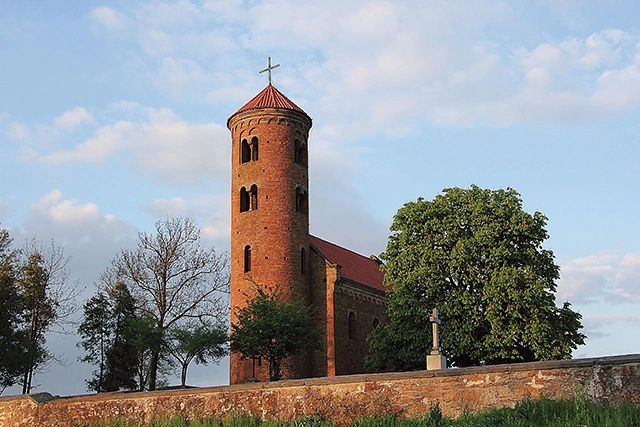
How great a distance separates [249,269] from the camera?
126ft

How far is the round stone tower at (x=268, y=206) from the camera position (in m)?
37.8

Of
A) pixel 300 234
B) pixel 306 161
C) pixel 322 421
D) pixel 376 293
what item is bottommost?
pixel 322 421

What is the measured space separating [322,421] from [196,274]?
26.8 meters

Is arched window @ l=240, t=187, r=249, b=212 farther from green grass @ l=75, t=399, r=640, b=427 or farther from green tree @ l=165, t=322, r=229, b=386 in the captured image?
green grass @ l=75, t=399, r=640, b=427

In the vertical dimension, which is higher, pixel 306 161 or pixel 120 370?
pixel 306 161

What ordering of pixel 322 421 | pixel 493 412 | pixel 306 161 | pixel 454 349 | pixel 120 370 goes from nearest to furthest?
pixel 493 412 < pixel 322 421 < pixel 454 349 < pixel 306 161 < pixel 120 370

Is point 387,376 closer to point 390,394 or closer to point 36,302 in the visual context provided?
point 390,394

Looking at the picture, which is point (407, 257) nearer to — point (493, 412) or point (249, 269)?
point (249, 269)

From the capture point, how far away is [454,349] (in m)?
31.0

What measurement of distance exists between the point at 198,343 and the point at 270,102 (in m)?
14.3

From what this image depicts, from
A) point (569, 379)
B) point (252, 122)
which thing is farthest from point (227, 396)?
point (252, 122)

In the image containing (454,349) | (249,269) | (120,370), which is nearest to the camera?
(454,349)

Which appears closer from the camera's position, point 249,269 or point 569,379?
point 569,379

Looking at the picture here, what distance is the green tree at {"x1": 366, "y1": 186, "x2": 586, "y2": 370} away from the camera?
30328 millimetres
